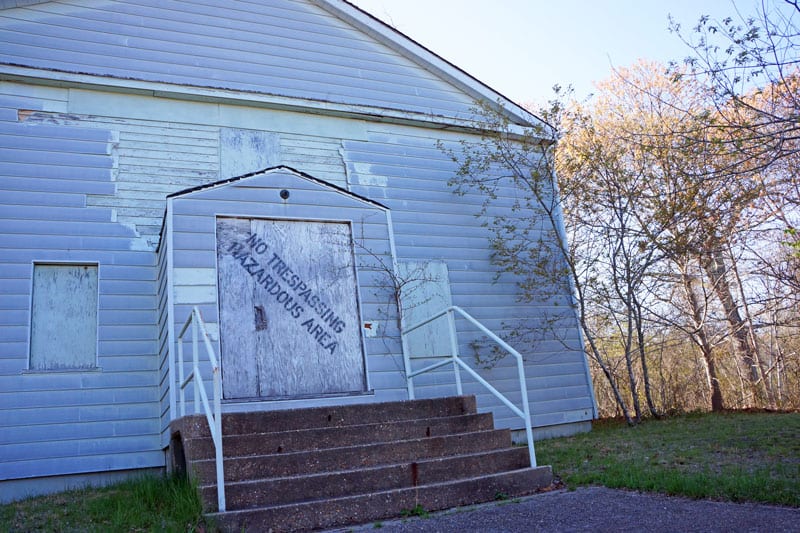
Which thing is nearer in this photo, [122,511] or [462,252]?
[122,511]

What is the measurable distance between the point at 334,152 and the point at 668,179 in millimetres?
5714

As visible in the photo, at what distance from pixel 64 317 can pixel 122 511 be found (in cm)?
350

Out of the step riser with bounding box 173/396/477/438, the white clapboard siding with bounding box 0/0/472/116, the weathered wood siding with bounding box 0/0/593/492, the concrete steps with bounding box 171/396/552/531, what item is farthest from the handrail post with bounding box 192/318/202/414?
the white clapboard siding with bounding box 0/0/472/116

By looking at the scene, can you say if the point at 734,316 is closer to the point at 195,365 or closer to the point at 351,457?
the point at 351,457

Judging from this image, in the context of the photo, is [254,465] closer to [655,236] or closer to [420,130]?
[420,130]

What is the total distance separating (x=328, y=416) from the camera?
6.30 metres

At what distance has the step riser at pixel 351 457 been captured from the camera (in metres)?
5.34

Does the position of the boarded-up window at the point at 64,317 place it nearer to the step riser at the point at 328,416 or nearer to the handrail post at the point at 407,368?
the step riser at the point at 328,416

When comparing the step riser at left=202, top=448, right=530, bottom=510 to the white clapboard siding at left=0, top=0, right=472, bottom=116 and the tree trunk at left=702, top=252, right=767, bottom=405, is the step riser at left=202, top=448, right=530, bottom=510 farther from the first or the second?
the tree trunk at left=702, top=252, right=767, bottom=405

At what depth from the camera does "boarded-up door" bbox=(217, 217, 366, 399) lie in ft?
24.5

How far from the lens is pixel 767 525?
4.41m

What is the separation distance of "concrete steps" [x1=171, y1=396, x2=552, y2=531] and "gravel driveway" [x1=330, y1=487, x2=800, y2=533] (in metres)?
0.27

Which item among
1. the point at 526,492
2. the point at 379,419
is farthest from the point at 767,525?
the point at 379,419

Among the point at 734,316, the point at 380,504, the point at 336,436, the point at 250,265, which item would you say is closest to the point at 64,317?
the point at 250,265
